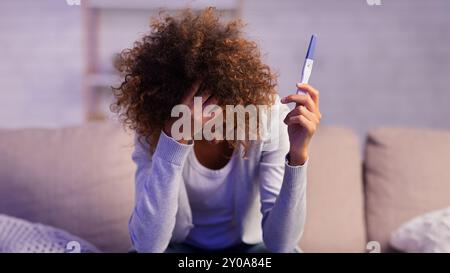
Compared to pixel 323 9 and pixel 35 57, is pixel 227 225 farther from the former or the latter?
pixel 35 57

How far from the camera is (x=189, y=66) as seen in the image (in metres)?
0.76

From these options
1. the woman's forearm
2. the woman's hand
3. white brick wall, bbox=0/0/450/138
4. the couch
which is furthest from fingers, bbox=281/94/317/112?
the couch

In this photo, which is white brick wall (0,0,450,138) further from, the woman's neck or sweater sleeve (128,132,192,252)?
sweater sleeve (128,132,192,252)

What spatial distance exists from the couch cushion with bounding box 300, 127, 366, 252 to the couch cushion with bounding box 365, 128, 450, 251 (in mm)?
36

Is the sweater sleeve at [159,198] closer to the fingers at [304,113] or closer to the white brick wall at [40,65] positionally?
the fingers at [304,113]

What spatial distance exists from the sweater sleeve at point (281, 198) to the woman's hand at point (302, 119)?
3cm

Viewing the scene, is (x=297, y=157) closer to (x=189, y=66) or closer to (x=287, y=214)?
(x=287, y=214)

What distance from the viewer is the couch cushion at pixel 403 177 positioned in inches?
47.9

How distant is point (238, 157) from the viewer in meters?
0.91

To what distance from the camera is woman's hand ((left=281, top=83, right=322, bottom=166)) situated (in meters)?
0.76

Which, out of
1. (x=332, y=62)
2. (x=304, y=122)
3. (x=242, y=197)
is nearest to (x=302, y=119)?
(x=304, y=122)

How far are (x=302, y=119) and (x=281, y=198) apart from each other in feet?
0.51

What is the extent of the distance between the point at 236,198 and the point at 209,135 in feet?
0.51

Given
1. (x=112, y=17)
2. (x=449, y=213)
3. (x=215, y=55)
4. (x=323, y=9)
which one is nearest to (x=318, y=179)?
(x=449, y=213)
